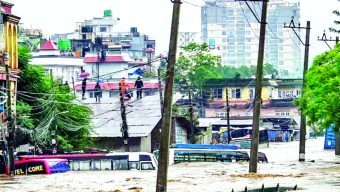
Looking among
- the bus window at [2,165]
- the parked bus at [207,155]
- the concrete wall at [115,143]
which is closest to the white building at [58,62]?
the concrete wall at [115,143]

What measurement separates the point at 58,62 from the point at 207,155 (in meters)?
88.9

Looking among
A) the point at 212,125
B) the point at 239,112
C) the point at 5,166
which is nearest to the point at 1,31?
the point at 5,166

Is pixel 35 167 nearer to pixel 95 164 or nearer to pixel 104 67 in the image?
pixel 95 164

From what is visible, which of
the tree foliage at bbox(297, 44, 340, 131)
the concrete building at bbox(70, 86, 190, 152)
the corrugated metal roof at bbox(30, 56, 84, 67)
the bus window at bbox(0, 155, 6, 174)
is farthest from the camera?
the corrugated metal roof at bbox(30, 56, 84, 67)

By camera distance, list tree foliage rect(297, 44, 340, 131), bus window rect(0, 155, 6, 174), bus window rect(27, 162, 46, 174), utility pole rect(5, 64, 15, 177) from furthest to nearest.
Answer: bus window rect(0, 155, 6, 174)
bus window rect(27, 162, 46, 174)
utility pole rect(5, 64, 15, 177)
tree foliage rect(297, 44, 340, 131)

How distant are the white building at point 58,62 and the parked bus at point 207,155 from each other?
84020 mm

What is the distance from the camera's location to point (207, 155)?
233 feet

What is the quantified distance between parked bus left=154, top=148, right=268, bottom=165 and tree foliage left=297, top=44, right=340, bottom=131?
14099mm

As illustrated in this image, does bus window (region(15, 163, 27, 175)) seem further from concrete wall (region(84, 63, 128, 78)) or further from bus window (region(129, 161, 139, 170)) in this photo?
concrete wall (region(84, 63, 128, 78))

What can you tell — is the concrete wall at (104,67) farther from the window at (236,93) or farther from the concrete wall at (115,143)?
the concrete wall at (115,143)

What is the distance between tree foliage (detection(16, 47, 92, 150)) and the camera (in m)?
72.8

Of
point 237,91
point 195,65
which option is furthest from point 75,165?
point 237,91

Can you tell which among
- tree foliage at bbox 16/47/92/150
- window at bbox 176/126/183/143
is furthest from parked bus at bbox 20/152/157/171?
window at bbox 176/126/183/143

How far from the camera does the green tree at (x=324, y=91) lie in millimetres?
50094
